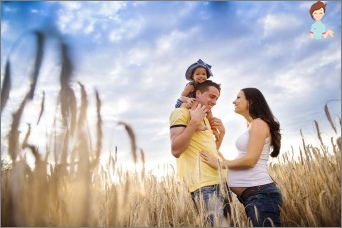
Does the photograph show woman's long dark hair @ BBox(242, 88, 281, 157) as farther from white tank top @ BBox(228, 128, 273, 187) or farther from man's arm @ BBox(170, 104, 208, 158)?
man's arm @ BBox(170, 104, 208, 158)

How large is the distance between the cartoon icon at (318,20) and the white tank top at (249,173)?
0.83m

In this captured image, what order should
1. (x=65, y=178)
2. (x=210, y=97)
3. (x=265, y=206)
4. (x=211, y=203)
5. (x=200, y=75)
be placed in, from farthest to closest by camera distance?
(x=200, y=75) → (x=210, y=97) → (x=265, y=206) → (x=211, y=203) → (x=65, y=178)

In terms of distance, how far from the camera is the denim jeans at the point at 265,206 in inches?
78.1

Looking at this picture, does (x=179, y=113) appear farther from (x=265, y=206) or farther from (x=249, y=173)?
(x=265, y=206)

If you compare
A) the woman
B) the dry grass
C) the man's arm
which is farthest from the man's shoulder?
the dry grass

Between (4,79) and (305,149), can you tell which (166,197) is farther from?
(4,79)

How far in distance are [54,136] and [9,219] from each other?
0.44 m

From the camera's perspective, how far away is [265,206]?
2004mm

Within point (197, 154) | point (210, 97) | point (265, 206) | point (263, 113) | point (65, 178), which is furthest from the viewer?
point (210, 97)

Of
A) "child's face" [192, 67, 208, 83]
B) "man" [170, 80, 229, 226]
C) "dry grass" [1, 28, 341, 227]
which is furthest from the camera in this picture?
"child's face" [192, 67, 208, 83]

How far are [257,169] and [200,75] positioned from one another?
1.45 m

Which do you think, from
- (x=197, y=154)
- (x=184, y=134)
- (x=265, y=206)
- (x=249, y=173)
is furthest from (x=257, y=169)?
(x=184, y=134)

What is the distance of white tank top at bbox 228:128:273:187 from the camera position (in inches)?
81.5

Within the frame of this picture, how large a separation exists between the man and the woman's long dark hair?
0.23 metres
